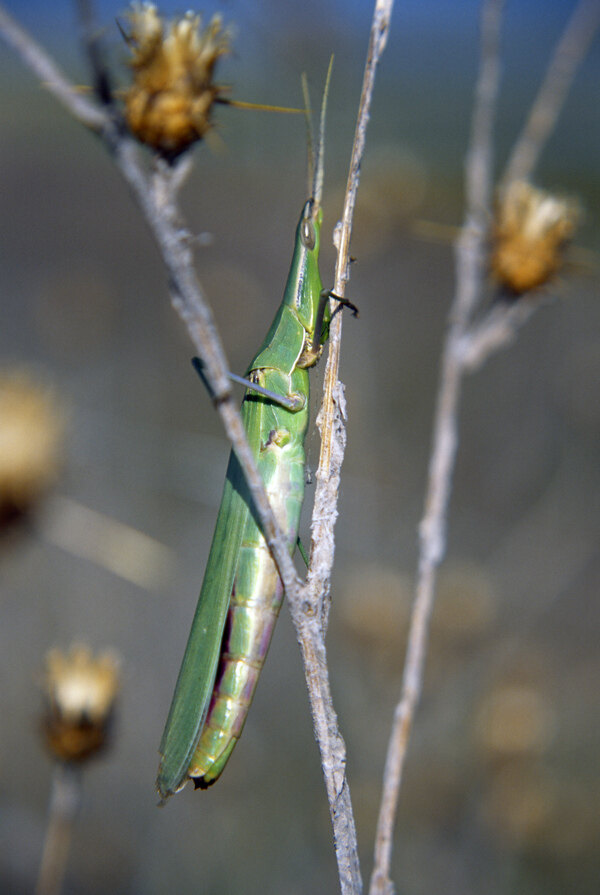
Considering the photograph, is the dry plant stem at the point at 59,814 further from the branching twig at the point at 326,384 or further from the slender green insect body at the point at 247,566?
the branching twig at the point at 326,384

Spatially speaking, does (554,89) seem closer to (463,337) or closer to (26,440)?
(463,337)

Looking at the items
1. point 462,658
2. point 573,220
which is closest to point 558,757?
point 462,658

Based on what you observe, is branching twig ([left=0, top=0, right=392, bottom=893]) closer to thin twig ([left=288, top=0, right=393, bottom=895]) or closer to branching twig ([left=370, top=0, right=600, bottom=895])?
thin twig ([left=288, top=0, right=393, bottom=895])

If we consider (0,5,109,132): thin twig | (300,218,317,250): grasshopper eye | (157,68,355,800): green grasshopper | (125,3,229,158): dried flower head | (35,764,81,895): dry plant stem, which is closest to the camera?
(0,5,109,132): thin twig

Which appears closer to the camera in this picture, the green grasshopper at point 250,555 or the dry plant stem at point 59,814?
the green grasshopper at point 250,555

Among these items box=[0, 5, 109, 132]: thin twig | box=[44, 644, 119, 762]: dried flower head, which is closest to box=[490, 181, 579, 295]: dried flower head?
box=[0, 5, 109, 132]: thin twig

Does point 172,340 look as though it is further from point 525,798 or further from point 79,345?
point 525,798

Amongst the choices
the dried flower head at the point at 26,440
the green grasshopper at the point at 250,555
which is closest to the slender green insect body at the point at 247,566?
the green grasshopper at the point at 250,555

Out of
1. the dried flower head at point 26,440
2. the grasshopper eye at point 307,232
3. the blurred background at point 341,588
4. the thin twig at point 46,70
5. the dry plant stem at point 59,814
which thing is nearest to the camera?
the thin twig at point 46,70
